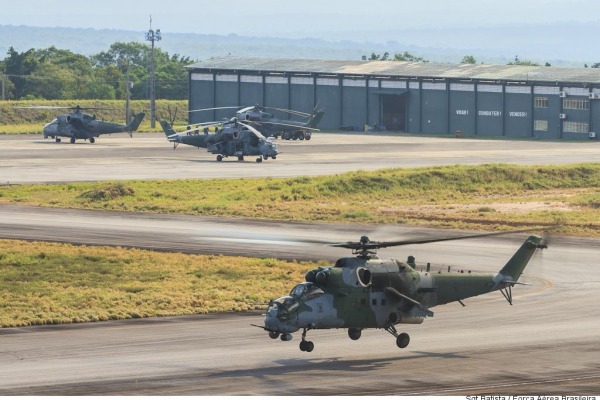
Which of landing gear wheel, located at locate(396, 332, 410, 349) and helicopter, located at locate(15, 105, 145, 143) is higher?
helicopter, located at locate(15, 105, 145, 143)

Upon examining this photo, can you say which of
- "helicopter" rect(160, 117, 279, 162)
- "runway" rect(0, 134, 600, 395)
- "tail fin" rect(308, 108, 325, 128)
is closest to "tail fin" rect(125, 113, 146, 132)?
"tail fin" rect(308, 108, 325, 128)

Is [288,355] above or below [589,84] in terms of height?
below

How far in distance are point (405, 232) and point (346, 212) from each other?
959 cm

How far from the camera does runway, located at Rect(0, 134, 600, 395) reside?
1282 inches

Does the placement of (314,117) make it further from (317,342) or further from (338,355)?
(338,355)

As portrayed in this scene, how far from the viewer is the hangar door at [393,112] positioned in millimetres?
172750

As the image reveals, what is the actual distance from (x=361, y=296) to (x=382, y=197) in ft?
171

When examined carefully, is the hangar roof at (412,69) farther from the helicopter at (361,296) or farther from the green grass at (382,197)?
the helicopter at (361,296)

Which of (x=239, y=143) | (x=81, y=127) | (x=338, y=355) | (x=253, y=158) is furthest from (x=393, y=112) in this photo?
(x=338, y=355)

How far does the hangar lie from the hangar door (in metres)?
0.14

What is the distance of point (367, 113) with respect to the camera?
172m

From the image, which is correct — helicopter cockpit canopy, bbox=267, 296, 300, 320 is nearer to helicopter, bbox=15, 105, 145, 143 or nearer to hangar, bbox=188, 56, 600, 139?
helicopter, bbox=15, 105, 145, 143

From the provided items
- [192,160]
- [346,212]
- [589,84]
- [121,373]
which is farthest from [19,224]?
[589,84]

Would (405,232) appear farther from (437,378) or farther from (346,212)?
(437,378)
